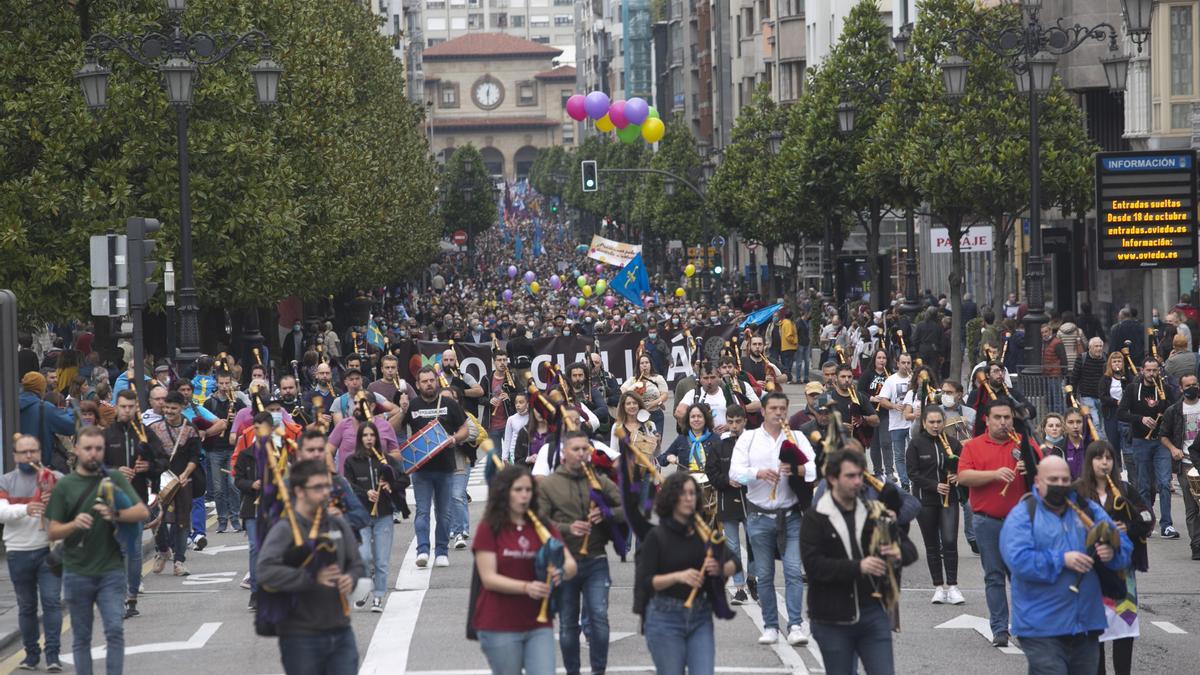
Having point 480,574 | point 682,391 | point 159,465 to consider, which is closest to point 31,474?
point 159,465

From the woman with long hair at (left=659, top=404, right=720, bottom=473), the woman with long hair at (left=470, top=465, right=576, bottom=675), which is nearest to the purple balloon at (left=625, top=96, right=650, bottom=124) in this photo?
the woman with long hair at (left=659, top=404, right=720, bottom=473)

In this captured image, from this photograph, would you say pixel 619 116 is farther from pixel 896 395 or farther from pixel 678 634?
pixel 678 634

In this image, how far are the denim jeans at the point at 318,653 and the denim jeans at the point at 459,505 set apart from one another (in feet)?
27.3

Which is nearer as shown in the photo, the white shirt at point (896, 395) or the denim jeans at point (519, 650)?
the denim jeans at point (519, 650)

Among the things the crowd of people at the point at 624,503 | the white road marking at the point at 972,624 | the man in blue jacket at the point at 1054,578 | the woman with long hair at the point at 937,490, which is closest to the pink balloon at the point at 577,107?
the crowd of people at the point at 624,503

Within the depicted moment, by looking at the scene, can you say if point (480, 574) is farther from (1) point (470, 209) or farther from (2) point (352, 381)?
(1) point (470, 209)

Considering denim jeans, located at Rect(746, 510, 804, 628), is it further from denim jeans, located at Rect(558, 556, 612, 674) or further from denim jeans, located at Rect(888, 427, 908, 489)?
Answer: denim jeans, located at Rect(888, 427, 908, 489)

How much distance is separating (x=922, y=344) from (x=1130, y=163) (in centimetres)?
1001

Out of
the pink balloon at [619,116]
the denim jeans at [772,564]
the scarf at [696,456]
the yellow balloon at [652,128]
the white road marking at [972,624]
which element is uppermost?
the pink balloon at [619,116]

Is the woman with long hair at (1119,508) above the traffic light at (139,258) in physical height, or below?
below

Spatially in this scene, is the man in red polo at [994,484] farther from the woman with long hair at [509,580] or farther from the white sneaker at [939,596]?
the woman with long hair at [509,580]

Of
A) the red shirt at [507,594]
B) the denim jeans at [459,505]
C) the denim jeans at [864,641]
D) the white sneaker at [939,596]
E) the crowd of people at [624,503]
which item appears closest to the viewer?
the red shirt at [507,594]

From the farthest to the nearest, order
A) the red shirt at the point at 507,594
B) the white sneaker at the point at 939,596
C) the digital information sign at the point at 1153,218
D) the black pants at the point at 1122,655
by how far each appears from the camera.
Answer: the digital information sign at the point at 1153,218 → the white sneaker at the point at 939,596 → the black pants at the point at 1122,655 → the red shirt at the point at 507,594

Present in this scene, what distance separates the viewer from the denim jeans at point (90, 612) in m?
12.1
